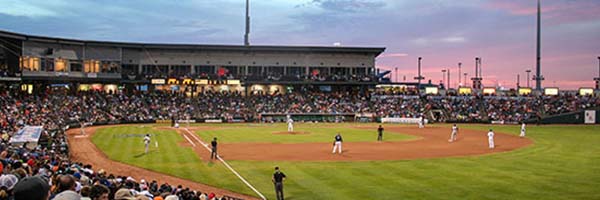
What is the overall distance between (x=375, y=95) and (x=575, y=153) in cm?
6245

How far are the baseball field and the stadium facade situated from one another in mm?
37221

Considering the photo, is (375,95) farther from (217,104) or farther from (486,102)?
(217,104)

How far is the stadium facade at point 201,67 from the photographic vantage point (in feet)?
260

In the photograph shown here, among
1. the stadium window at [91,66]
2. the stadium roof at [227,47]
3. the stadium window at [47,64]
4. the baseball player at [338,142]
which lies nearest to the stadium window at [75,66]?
the stadium window at [91,66]

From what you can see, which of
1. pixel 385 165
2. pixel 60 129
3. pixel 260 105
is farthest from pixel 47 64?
pixel 385 165

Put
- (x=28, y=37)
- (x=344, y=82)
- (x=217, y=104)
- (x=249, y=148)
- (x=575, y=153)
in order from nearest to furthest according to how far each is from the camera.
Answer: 1. (x=575, y=153)
2. (x=249, y=148)
3. (x=28, y=37)
4. (x=217, y=104)
5. (x=344, y=82)

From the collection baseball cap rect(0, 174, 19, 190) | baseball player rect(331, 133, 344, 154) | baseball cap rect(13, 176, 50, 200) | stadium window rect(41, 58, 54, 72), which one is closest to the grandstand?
stadium window rect(41, 58, 54, 72)

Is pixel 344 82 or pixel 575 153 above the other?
pixel 344 82

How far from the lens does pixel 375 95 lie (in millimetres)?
96812

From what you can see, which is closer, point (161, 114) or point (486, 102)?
point (161, 114)

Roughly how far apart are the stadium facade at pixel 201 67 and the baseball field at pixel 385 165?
37.2m

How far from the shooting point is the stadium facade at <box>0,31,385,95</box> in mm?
79375

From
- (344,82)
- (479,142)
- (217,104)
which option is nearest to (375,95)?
(344,82)

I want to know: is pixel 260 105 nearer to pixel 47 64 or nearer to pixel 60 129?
pixel 47 64
